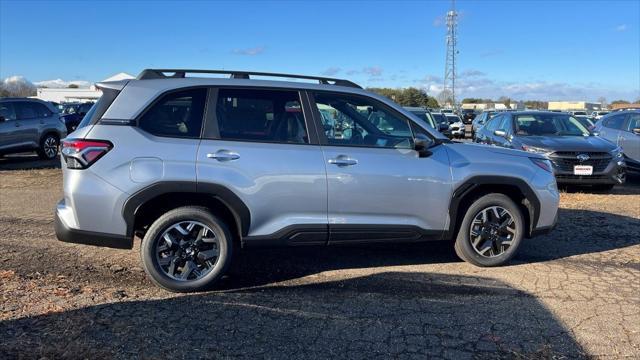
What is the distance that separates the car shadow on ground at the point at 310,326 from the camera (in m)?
3.55

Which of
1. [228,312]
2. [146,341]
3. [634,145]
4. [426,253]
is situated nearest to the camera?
[146,341]

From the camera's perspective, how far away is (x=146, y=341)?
3639 millimetres

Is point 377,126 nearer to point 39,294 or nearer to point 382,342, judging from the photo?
point 382,342

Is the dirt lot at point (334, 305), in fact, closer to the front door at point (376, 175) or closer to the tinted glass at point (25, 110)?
the front door at point (376, 175)

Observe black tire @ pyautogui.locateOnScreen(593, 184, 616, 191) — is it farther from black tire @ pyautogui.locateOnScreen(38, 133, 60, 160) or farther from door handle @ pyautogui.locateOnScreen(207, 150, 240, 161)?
black tire @ pyautogui.locateOnScreen(38, 133, 60, 160)

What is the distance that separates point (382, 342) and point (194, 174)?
80.4 inches

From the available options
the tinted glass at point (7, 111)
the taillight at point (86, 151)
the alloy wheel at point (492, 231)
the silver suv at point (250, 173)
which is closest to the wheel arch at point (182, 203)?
the silver suv at point (250, 173)

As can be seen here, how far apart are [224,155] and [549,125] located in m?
8.80

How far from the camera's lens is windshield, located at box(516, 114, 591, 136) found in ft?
35.9

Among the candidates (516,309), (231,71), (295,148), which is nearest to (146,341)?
(295,148)

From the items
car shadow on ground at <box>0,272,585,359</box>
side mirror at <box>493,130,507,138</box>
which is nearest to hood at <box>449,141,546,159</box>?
car shadow on ground at <box>0,272,585,359</box>

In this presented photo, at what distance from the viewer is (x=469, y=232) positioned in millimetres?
5277

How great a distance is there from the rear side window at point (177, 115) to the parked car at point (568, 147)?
289 inches

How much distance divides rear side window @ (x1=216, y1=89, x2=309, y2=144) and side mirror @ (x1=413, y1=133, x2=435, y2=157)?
1031 millimetres
